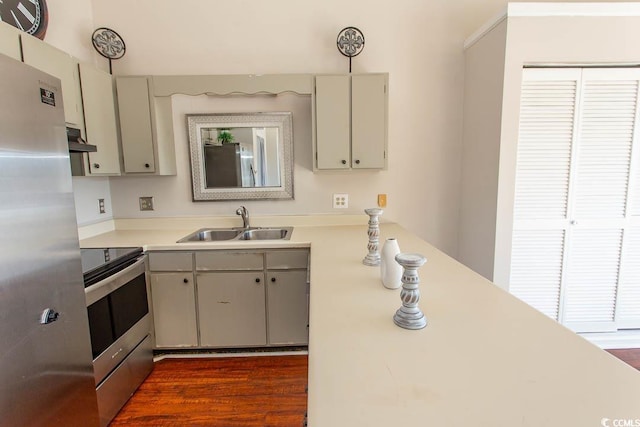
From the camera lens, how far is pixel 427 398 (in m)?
0.59

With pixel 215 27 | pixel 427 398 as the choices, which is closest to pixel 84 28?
pixel 215 27

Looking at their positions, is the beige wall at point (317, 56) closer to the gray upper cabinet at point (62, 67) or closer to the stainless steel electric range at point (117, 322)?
the gray upper cabinet at point (62, 67)

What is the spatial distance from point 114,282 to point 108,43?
72.5 inches

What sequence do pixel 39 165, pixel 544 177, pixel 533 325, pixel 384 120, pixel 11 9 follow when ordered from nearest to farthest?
pixel 533 325, pixel 39 165, pixel 11 9, pixel 544 177, pixel 384 120

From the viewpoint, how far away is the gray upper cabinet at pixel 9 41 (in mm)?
1391

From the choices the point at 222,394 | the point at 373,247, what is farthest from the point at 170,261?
the point at 373,247

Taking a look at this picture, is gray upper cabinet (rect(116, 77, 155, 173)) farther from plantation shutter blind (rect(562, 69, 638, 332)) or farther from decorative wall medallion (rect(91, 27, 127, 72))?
plantation shutter blind (rect(562, 69, 638, 332))

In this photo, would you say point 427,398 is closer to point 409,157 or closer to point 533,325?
Answer: point 533,325

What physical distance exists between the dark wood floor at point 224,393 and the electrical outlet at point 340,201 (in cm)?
122

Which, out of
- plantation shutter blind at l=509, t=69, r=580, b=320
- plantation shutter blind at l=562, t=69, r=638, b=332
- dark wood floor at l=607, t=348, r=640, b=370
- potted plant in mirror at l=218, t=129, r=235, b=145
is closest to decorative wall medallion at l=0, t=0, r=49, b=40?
potted plant in mirror at l=218, t=129, r=235, b=145

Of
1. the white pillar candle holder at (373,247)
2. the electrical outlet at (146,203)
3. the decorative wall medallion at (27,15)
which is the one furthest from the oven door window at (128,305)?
the decorative wall medallion at (27,15)

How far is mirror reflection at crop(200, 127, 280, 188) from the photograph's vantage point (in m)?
2.51

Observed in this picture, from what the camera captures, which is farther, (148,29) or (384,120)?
(148,29)

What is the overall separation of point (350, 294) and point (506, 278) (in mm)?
1582
